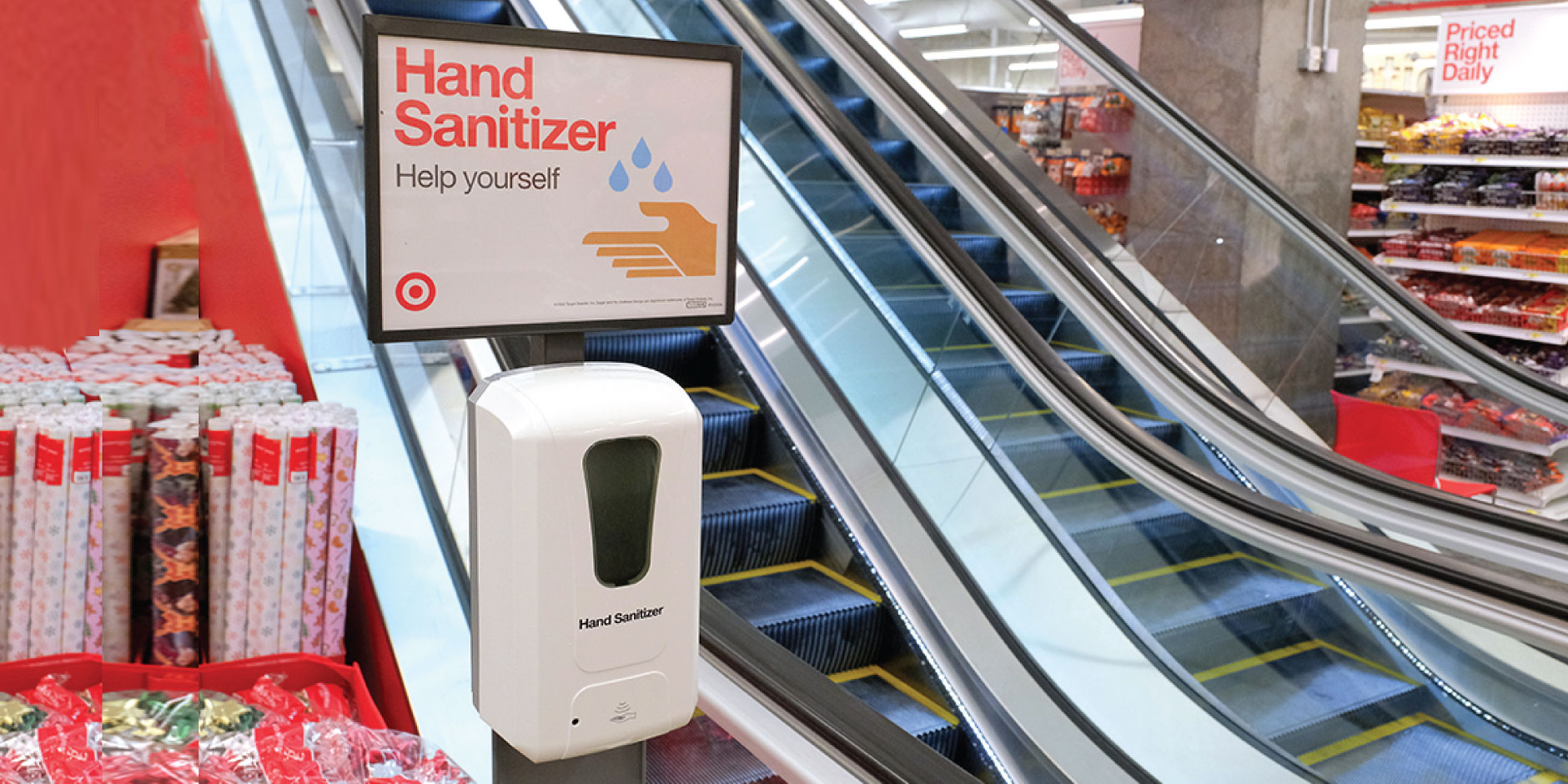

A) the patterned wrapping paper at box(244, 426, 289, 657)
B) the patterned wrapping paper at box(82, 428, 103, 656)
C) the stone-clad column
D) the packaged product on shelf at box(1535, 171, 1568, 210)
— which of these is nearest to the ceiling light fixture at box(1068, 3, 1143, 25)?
the stone-clad column

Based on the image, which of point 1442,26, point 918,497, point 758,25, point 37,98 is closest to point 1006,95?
point 758,25

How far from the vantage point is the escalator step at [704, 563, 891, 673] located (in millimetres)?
3371

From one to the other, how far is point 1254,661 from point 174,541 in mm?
2594

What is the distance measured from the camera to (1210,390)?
13.7ft

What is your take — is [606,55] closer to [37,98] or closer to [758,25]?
[37,98]

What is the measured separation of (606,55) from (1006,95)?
5.01m

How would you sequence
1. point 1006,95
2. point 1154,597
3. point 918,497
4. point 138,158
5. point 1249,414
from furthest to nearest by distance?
1. point 1006,95
2. point 1249,414
3. point 918,497
4. point 1154,597
5. point 138,158

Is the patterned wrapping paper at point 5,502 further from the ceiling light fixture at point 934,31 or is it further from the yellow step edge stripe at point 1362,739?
the ceiling light fixture at point 934,31

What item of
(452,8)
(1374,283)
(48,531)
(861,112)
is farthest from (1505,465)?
(48,531)

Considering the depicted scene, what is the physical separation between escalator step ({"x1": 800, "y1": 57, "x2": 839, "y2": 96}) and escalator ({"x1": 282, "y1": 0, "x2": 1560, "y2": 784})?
1183 mm

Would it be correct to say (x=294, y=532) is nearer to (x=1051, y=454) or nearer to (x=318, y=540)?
(x=318, y=540)

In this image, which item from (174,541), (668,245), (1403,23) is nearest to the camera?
(668,245)

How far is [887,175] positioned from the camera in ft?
13.5

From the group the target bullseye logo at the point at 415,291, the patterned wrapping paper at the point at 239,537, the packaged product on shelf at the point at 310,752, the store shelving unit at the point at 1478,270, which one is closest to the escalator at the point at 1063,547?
the packaged product on shelf at the point at 310,752
